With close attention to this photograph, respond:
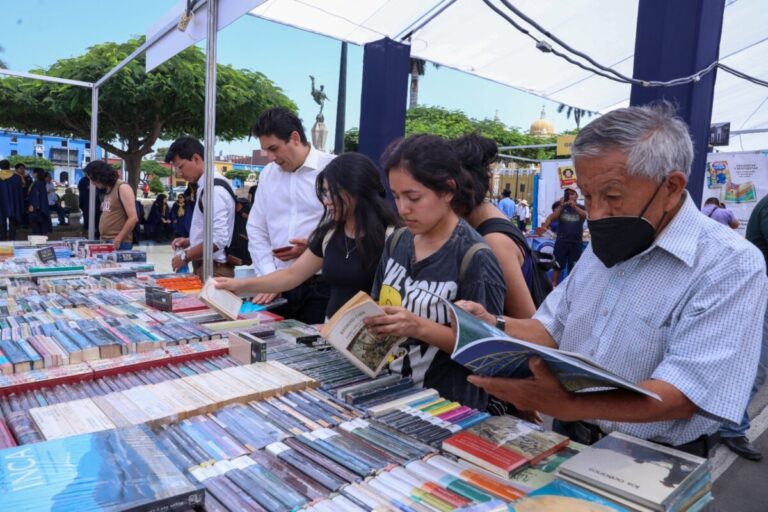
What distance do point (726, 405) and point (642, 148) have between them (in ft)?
1.87

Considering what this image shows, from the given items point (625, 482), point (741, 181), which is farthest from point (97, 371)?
point (741, 181)

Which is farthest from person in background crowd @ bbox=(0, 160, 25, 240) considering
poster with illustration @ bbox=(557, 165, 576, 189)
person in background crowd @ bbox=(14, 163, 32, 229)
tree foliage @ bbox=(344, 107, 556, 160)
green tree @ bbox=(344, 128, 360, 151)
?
tree foliage @ bbox=(344, 107, 556, 160)

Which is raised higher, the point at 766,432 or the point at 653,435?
the point at 653,435

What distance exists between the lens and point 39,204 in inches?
450

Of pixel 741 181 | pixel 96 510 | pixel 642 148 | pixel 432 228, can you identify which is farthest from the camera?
pixel 741 181

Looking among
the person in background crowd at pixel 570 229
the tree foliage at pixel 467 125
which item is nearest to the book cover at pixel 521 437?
the person in background crowd at pixel 570 229

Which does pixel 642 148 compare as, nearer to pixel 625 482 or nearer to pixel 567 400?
pixel 567 400

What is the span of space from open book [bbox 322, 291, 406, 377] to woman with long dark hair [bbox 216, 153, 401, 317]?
69cm

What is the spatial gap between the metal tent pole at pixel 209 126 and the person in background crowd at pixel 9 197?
1003 cm

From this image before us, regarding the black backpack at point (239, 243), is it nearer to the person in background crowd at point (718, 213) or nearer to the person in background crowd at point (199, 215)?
the person in background crowd at point (199, 215)

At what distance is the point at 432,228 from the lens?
72.7 inches

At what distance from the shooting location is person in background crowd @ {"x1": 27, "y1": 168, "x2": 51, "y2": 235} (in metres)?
11.3

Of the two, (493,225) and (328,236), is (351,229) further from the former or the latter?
(493,225)

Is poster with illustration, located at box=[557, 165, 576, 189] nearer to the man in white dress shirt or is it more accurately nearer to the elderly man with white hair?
the man in white dress shirt
